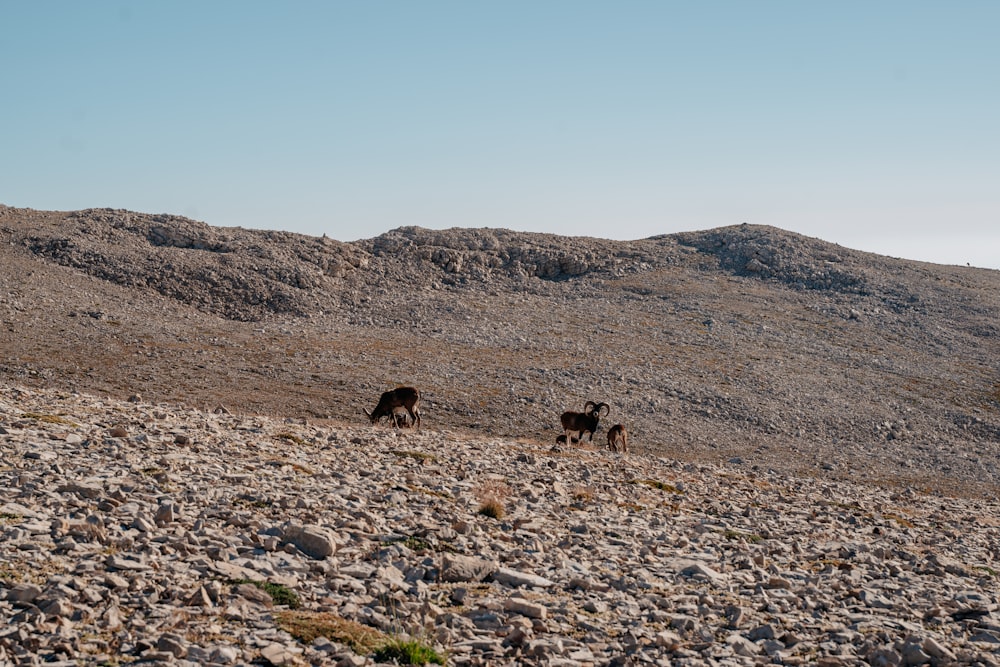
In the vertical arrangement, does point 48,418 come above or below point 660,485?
above

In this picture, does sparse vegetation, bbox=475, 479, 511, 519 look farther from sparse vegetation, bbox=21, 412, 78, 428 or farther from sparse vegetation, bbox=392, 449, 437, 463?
sparse vegetation, bbox=21, 412, 78, 428

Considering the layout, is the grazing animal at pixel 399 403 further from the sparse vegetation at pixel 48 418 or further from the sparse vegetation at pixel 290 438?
the sparse vegetation at pixel 48 418

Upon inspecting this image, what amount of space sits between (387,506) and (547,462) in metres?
7.92

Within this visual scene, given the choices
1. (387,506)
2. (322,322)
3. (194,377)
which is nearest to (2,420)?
Result: (387,506)

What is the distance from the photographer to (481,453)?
21.7 m

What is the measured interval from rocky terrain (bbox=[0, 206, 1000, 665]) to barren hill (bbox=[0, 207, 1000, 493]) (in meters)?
0.23

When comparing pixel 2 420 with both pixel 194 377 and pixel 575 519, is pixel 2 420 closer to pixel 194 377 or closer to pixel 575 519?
pixel 575 519

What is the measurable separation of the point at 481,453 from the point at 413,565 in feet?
34.7

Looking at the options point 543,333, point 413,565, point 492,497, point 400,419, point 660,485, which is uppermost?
point 543,333

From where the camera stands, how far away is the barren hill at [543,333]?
112 feet

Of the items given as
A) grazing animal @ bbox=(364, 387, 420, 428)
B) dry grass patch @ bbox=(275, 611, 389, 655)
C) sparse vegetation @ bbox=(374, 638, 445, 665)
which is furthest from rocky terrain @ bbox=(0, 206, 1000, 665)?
grazing animal @ bbox=(364, 387, 420, 428)

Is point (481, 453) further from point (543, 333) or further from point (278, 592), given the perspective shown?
point (543, 333)

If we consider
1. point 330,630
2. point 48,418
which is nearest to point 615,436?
point 48,418

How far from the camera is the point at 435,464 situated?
18641 mm
